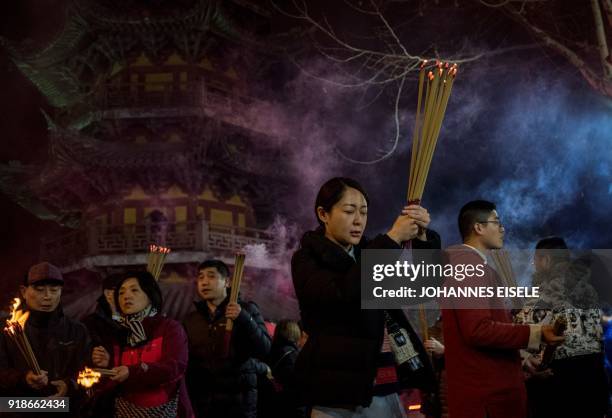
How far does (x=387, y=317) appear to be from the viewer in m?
2.16

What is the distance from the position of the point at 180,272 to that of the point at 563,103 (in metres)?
7.67

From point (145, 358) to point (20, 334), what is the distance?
604mm

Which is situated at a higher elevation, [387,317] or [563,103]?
[563,103]

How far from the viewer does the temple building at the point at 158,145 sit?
1312cm

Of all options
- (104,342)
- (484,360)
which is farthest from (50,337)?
(484,360)

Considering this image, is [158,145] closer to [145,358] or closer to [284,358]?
[284,358]

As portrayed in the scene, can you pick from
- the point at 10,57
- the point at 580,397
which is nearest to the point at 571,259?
the point at 580,397

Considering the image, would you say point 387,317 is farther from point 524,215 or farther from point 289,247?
point 289,247

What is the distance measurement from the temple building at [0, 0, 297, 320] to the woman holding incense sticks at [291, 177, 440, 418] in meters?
10.7

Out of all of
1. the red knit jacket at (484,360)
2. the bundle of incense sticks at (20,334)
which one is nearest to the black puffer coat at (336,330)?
the red knit jacket at (484,360)

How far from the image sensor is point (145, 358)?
9.14 feet

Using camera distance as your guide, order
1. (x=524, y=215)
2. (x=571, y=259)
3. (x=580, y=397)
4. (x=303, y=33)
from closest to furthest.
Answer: (x=580, y=397) < (x=571, y=259) < (x=524, y=215) < (x=303, y=33)

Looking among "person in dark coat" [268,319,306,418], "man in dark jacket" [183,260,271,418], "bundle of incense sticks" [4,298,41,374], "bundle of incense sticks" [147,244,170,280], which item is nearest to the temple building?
"person in dark coat" [268,319,306,418]

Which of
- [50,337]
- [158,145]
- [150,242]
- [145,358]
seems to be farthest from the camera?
[158,145]
